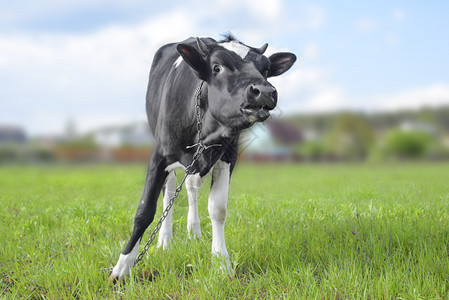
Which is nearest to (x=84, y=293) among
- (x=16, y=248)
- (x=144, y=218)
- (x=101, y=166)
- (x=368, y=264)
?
(x=144, y=218)

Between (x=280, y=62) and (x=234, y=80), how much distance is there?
94cm

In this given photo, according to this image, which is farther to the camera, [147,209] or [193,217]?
[193,217]

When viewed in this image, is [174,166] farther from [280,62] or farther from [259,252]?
[280,62]

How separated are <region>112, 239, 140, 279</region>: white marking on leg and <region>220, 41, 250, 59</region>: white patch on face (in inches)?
83.7

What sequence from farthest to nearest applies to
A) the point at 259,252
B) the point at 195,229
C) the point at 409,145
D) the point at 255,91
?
the point at 409,145, the point at 195,229, the point at 259,252, the point at 255,91

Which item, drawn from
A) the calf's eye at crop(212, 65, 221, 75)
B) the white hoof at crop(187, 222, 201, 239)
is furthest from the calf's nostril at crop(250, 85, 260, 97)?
the white hoof at crop(187, 222, 201, 239)

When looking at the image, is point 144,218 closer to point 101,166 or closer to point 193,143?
point 193,143

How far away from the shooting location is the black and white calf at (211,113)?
3.62 m

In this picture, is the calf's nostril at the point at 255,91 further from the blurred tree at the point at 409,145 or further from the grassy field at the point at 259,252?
the blurred tree at the point at 409,145

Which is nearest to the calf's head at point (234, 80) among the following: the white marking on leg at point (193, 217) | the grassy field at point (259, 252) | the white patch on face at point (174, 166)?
the white patch on face at point (174, 166)

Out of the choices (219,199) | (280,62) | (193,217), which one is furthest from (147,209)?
(280,62)

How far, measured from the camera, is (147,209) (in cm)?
459

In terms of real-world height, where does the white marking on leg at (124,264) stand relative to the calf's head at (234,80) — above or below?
below

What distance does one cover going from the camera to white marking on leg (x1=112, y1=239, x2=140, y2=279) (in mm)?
4395
